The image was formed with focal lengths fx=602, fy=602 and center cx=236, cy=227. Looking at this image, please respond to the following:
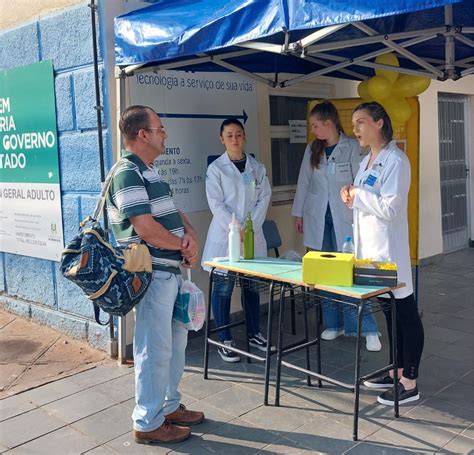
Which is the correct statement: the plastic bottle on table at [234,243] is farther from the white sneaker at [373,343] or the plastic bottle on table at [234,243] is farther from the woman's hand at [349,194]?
the white sneaker at [373,343]

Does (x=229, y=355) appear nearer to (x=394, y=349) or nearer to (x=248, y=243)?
(x=248, y=243)

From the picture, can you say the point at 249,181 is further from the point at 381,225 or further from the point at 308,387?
the point at 308,387

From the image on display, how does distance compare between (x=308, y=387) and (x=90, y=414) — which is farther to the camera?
(x=308, y=387)

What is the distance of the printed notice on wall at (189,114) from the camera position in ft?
15.1

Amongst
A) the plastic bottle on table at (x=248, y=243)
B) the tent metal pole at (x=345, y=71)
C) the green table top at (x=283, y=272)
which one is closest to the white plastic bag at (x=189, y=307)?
the green table top at (x=283, y=272)

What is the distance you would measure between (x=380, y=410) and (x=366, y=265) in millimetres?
910

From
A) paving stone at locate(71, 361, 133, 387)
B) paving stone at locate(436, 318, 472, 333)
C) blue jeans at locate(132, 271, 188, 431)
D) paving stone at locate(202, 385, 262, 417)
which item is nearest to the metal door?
paving stone at locate(436, 318, 472, 333)

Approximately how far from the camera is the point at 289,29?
2.97 meters

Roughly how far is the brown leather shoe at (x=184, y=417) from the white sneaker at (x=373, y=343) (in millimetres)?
1630

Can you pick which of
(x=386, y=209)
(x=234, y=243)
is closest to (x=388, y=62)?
(x=386, y=209)

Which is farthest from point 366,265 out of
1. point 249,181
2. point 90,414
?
point 90,414

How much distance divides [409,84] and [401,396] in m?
2.27

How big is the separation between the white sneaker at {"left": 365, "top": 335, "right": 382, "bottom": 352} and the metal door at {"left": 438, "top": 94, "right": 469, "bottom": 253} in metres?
4.12

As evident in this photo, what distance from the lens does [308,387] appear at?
3904mm
